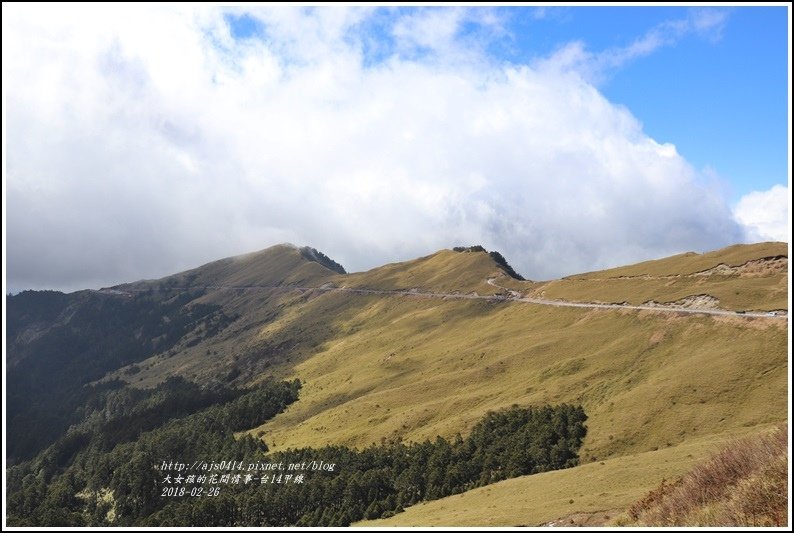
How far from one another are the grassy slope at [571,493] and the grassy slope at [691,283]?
183ft

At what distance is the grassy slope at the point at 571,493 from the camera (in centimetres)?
4766

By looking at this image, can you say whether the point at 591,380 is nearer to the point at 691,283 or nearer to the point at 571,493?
the point at 691,283

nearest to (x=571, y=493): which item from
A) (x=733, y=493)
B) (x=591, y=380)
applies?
(x=733, y=493)

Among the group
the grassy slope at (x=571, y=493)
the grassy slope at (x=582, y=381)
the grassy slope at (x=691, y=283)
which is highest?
the grassy slope at (x=691, y=283)

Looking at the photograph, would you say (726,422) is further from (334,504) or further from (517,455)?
(334,504)

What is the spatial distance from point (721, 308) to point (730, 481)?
100.0 m

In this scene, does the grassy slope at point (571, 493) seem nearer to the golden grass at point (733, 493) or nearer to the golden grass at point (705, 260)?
the golden grass at point (733, 493)

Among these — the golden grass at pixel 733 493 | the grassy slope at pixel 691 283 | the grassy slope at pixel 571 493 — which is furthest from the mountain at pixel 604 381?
the golden grass at pixel 733 493

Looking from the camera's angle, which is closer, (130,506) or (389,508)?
(389,508)

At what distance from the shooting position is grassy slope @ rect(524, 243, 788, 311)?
110375 millimetres

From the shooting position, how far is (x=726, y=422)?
74.8m

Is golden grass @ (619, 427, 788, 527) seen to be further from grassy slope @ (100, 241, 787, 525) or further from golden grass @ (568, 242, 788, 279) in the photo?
golden grass @ (568, 242, 788, 279)

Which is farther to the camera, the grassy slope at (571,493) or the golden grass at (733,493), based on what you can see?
the grassy slope at (571,493)

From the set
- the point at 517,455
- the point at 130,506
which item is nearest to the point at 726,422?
the point at 517,455
